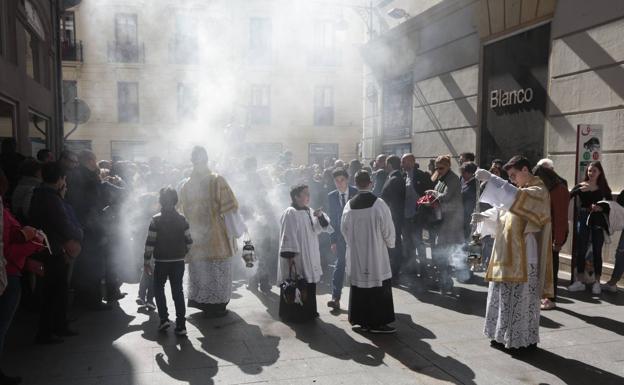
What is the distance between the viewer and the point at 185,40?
1809 centimetres

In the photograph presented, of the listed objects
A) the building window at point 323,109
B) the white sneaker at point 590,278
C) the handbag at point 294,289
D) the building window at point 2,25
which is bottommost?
the white sneaker at point 590,278

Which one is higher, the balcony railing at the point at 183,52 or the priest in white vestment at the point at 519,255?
the balcony railing at the point at 183,52

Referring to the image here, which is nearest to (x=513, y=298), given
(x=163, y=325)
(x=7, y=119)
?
(x=163, y=325)

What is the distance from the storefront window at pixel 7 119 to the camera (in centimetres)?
773

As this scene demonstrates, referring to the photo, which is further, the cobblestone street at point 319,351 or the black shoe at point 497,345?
the black shoe at point 497,345

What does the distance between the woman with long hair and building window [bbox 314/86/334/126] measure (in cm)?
1958

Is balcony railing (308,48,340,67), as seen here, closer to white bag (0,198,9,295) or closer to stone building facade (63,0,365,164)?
stone building facade (63,0,365,164)

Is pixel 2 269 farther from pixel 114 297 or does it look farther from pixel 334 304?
pixel 334 304

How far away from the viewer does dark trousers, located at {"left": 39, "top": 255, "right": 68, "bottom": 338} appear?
4691 millimetres

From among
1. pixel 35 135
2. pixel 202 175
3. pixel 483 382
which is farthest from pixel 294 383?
pixel 35 135

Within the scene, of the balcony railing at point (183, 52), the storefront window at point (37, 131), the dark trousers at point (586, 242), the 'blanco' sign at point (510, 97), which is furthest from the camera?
the balcony railing at point (183, 52)

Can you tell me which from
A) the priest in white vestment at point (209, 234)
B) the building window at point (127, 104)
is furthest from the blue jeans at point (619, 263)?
the building window at point (127, 104)

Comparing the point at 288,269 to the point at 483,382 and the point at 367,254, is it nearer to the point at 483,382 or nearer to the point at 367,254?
the point at 367,254

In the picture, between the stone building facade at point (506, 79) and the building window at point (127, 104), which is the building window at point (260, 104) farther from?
the stone building facade at point (506, 79)
